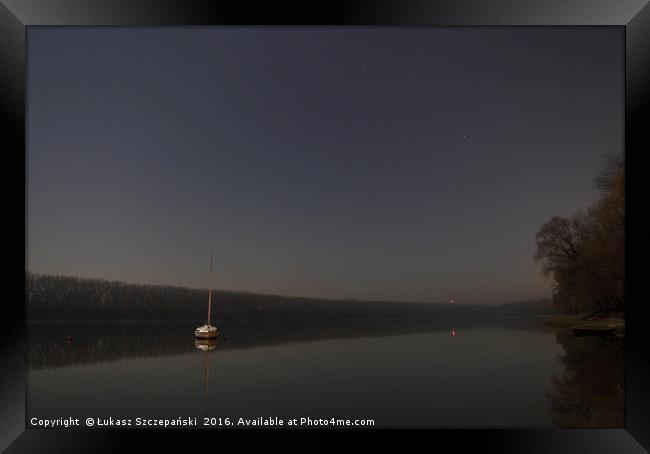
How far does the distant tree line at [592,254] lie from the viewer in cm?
497

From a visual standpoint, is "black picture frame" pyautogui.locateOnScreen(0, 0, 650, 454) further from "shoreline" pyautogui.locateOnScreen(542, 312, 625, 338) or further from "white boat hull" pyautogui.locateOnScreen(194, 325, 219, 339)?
"white boat hull" pyautogui.locateOnScreen(194, 325, 219, 339)

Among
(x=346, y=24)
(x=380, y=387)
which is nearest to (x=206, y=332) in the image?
(x=380, y=387)

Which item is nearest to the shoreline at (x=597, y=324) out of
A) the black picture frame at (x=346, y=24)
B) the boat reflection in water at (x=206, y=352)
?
the black picture frame at (x=346, y=24)

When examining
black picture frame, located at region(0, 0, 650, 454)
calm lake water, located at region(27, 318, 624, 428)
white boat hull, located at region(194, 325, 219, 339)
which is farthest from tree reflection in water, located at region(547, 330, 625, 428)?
white boat hull, located at region(194, 325, 219, 339)

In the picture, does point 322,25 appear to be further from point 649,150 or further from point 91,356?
point 91,356

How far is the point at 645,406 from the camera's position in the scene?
3225mm

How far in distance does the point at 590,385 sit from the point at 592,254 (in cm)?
153

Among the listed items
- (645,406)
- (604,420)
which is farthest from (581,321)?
(645,406)

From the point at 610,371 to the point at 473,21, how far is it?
3913mm

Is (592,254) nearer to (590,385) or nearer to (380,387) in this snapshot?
(590,385)

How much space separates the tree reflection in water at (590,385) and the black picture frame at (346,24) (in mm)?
935

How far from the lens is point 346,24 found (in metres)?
3.27

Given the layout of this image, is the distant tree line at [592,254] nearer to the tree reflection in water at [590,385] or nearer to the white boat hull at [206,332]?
the tree reflection in water at [590,385]

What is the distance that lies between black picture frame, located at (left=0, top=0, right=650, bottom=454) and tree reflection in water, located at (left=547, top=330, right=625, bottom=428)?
3.07ft
